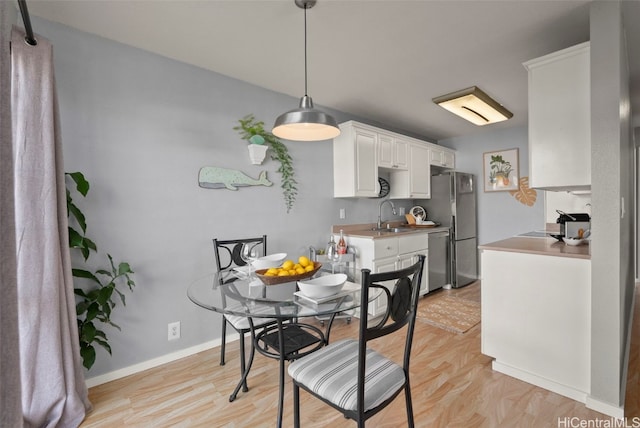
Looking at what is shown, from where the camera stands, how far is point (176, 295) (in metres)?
2.41

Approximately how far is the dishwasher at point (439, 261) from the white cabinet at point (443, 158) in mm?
1112

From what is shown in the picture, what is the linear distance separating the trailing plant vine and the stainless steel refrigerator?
3.83 m

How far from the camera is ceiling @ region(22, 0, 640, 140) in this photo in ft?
5.88

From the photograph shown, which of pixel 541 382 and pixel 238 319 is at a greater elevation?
pixel 238 319

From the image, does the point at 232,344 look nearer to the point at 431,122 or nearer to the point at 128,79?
the point at 128,79

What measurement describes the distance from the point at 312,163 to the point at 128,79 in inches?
69.8

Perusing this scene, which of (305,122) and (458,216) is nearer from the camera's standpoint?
(305,122)

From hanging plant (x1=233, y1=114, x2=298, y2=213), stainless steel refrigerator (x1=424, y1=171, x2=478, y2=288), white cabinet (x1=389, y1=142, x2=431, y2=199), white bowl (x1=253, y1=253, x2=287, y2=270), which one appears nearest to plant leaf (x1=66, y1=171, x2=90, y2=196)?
white bowl (x1=253, y1=253, x2=287, y2=270)

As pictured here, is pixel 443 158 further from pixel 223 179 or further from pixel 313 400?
pixel 313 400

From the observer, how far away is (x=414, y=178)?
165 inches

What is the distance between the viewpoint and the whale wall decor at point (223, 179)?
254cm

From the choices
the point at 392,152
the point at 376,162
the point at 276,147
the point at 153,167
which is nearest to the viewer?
the point at 153,167

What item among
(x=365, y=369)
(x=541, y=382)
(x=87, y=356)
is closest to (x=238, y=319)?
(x=87, y=356)

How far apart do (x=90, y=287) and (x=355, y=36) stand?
2.46m
